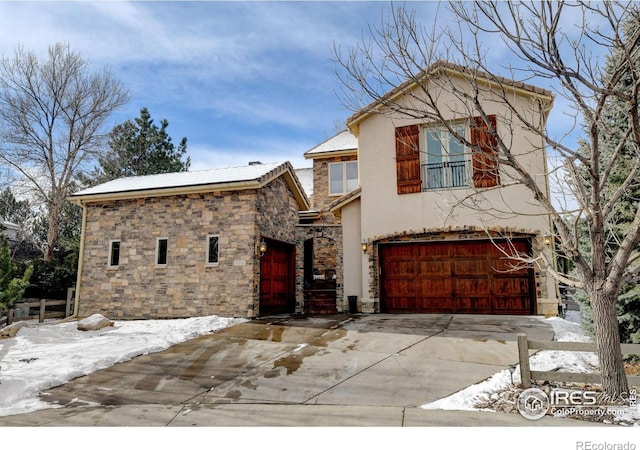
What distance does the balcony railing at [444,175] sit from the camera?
10.8 m

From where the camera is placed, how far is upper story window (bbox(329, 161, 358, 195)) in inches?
675

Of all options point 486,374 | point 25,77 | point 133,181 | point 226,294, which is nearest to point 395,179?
point 226,294

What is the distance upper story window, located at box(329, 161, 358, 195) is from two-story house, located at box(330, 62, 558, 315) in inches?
194

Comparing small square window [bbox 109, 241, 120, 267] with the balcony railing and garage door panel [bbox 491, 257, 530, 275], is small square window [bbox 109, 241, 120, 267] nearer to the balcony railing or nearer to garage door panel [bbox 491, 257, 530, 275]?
the balcony railing

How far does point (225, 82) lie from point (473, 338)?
26.5ft

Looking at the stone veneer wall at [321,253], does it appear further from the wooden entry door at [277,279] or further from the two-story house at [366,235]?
the wooden entry door at [277,279]

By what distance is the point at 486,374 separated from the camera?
5.49 meters

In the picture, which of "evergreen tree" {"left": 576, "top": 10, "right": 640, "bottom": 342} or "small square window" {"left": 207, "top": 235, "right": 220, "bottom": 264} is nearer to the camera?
"evergreen tree" {"left": 576, "top": 10, "right": 640, "bottom": 342}

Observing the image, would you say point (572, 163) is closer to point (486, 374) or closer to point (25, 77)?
point (486, 374)

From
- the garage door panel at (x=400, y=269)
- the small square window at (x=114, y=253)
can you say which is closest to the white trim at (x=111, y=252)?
the small square window at (x=114, y=253)

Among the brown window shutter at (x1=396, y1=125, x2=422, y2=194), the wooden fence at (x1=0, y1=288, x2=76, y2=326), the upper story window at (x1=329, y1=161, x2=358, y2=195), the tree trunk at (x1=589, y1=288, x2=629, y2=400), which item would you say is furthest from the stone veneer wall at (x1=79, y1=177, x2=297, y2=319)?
the tree trunk at (x1=589, y1=288, x2=629, y2=400)

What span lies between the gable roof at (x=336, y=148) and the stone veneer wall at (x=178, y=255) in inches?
196
